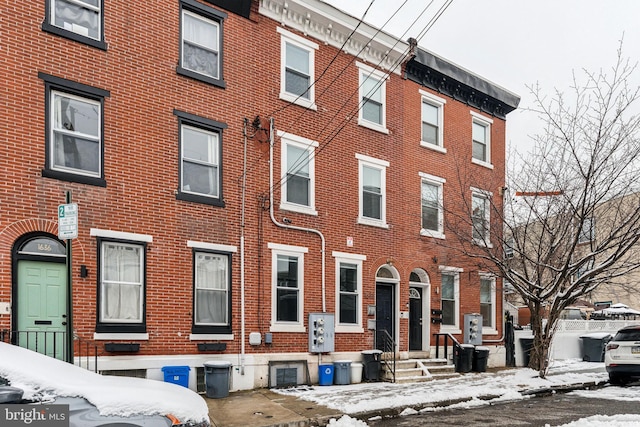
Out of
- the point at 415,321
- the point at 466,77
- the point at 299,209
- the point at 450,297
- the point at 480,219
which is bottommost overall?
the point at 415,321

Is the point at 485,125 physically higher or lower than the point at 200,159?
higher

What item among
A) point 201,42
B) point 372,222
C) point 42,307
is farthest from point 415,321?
point 42,307

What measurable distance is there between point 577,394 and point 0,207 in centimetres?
1305

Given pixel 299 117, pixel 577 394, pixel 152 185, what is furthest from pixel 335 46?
pixel 577 394

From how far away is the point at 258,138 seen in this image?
13656 mm

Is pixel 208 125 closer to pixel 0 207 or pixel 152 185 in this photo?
pixel 152 185

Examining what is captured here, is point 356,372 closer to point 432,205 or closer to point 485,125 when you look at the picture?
point 432,205

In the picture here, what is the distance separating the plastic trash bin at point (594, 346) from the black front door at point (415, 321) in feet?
27.6

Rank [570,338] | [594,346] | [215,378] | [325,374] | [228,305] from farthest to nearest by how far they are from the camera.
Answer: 1. [570,338]
2. [594,346]
3. [325,374]
4. [228,305]
5. [215,378]

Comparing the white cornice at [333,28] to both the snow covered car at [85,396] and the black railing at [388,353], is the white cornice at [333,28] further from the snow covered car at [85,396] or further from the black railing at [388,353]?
the snow covered car at [85,396]

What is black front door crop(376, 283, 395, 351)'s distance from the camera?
16.1m

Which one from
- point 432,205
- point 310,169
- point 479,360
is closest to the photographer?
point 310,169

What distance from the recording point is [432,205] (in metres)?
17.9

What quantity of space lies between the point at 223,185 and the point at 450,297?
8.90m
